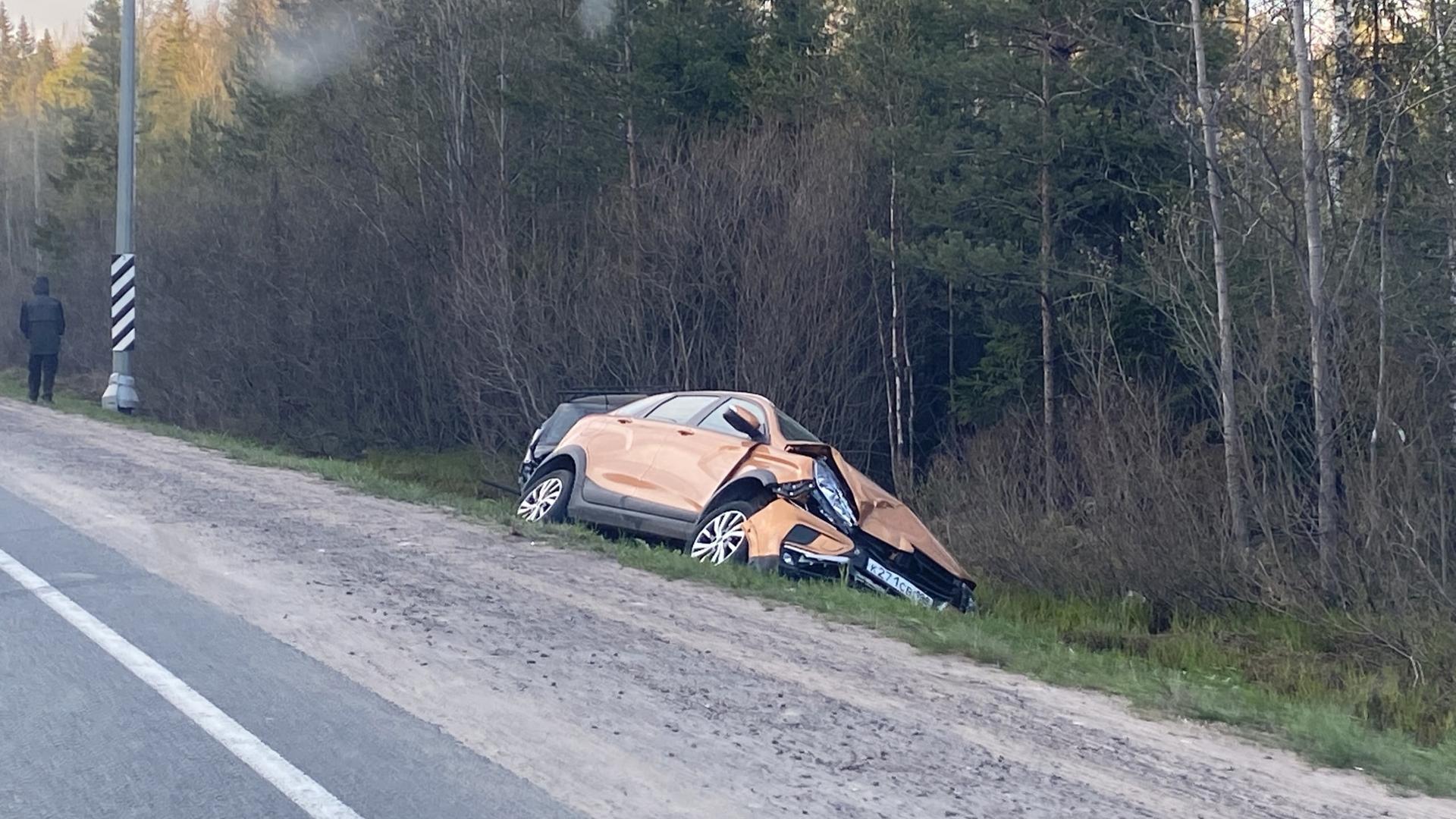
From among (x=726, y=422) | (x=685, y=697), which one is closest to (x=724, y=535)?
(x=726, y=422)

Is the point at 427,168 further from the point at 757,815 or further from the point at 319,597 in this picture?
the point at 757,815

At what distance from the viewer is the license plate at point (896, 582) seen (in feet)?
35.9

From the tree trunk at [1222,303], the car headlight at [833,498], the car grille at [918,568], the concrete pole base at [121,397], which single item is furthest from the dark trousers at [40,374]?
the tree trunk at [1222,303]

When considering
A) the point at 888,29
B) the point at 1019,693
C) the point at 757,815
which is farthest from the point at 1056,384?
the point at 757,815

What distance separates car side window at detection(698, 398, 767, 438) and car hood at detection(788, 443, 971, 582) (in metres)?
0.72

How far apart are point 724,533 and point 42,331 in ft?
55.0

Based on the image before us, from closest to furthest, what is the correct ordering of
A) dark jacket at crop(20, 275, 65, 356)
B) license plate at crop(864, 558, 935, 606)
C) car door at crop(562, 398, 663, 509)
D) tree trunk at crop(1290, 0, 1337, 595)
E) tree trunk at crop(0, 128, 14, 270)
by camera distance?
1. license plate at crop(864, 558, 935, 606)
2. car door at crop(562, 398, 663, 509)
3. tree trunk at crop(1290, 0, 1337, 595)
4. dark jacket at crop(20, 275, 65, 356)
5. tree trunk at crop(0, 128, 14, 270)

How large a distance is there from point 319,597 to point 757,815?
4223mm

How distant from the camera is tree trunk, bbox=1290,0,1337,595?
1338 centimetres

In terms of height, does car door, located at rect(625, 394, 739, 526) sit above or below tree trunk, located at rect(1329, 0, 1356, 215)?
below

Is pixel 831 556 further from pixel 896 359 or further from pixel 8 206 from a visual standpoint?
pixel 8 206

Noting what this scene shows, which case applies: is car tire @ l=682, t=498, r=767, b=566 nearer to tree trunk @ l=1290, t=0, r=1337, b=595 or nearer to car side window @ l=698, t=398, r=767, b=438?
car side window @ l=698, t=398, r=767, b=438

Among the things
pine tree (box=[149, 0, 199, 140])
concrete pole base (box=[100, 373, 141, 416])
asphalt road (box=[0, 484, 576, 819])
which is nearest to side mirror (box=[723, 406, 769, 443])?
asphalt road (box=[0, 484, 576, 819])

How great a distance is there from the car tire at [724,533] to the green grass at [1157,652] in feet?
1.03
